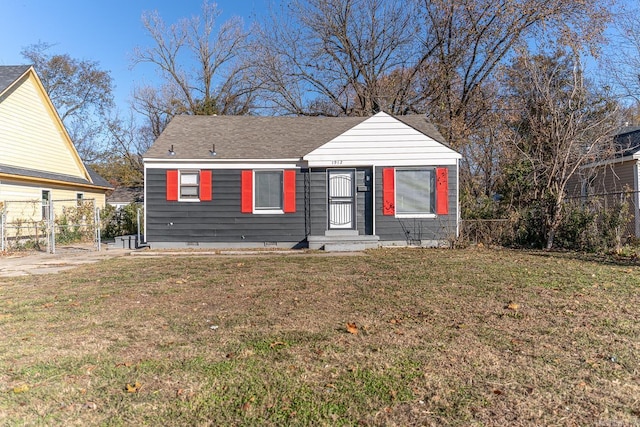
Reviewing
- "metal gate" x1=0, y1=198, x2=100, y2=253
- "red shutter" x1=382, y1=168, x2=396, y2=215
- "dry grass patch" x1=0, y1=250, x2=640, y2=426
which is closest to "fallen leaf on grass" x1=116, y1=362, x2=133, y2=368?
"dry grass patch" x1=0, y1=250, x2=640, y2=426

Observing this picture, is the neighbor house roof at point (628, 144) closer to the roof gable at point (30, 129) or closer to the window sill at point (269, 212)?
the window sill at point (269, 212)

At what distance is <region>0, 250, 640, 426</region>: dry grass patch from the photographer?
262 centimetres

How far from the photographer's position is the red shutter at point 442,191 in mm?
12000

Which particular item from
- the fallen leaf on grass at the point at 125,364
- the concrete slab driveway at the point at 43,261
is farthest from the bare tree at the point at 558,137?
the concrete slab driveway at the point at 43,261

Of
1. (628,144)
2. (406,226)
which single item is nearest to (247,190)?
(406,226)

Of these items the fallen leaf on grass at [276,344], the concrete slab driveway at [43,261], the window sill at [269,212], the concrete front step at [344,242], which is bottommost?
the fallen leaf on grass at [276,344]

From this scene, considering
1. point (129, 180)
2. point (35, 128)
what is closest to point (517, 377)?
point (35, 128)

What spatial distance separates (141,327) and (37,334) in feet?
3.33

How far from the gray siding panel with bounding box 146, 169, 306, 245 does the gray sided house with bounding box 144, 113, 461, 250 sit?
0.10ft

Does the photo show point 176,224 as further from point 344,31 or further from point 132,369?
point 344,31

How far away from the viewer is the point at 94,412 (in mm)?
2607

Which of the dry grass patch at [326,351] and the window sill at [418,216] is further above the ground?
the window sill at [418,216]

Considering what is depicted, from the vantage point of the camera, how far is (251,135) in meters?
13.8

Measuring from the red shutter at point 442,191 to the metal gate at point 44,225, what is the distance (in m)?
10.8
